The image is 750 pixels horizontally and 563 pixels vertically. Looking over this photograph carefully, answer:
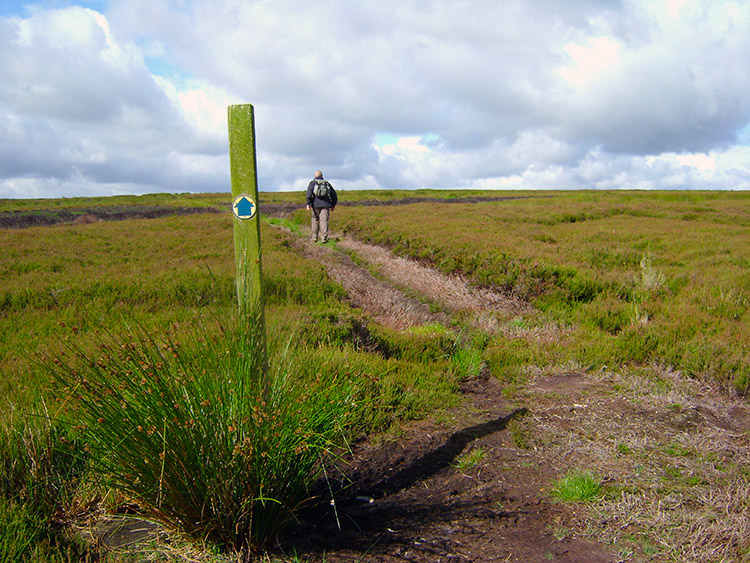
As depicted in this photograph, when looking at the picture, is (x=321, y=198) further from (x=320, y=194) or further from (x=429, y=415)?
(x=429, y=415)

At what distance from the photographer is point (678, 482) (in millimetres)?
3506

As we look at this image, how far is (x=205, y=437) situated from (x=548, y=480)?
2.55 meters

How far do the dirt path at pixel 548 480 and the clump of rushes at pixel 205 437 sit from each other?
1.35 feet

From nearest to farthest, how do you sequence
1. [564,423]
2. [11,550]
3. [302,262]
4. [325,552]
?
[11,550], [325,552], [564,423], [302,262]

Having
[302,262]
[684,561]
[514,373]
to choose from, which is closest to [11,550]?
[684,561]

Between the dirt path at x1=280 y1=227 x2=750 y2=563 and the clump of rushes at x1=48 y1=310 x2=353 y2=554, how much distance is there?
413mm

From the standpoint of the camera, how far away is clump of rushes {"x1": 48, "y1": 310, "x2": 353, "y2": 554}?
254 cm

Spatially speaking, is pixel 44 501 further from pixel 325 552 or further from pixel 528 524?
pixel 528 524

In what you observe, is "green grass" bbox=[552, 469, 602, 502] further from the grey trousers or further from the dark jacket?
the grey trousers

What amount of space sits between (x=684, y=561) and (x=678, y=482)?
3.03 feet

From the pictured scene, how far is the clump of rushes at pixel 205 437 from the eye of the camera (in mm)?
2541

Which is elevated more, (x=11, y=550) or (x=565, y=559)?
(x=11, y=550)

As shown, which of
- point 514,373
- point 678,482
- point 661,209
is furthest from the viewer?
point 661,209

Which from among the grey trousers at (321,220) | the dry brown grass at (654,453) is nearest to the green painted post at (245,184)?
the dry brown grass at (654,453)
